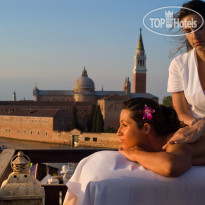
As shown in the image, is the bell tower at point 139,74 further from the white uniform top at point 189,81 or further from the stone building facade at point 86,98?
the white uniform top at point 189,81

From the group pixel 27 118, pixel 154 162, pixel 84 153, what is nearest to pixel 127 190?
pixel 154 162

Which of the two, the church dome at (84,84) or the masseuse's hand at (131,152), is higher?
the masseuse's hand at (131,152)

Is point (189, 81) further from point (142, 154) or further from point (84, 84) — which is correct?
point (84, 84)

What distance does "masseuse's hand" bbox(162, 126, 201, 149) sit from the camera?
3.35 feet

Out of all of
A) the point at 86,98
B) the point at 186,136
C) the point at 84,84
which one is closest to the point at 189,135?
the point at 186,136

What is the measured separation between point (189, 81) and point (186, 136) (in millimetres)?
398

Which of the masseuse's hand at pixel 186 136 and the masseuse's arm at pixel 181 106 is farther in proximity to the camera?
the masseuse's arm at pixel 181 106

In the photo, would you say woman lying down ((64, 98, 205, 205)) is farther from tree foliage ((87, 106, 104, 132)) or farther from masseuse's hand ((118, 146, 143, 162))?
tree foliage ((87, 106, 104, 132))

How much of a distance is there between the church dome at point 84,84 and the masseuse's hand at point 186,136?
39276 millimetres

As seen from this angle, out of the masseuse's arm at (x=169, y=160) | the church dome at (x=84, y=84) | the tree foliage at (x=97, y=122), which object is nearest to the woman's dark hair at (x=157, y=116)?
the masseuse's arm at (x=169, y=160)

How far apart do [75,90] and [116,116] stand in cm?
1113

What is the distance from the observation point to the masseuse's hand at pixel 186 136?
102 cm

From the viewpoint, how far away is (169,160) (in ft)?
3.11

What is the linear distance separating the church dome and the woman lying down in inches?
1544
